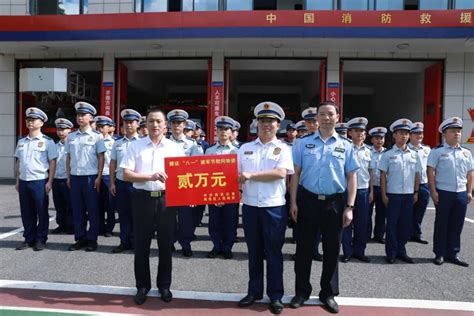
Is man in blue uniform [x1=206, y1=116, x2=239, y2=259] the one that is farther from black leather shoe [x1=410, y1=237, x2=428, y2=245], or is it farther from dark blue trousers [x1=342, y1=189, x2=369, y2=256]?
black leather shoe [x1=410, y1=237, x2=428, y2=245]

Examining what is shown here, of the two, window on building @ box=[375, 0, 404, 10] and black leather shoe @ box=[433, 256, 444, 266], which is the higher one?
window on building @ box=[375, 0, 404, 10]

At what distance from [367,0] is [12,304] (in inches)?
483

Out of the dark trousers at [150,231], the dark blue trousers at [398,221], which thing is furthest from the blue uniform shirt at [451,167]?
the dark trousers at [150,231]

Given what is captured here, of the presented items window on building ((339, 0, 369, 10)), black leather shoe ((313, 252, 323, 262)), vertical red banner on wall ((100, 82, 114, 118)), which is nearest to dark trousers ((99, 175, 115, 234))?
black leather shoe ((313, 252, 323, 262))

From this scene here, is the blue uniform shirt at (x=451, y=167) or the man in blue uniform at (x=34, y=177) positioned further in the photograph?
the man in blue uniform at (x=34, y=177)

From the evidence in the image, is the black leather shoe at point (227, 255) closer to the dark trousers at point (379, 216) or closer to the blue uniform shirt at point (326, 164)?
the blue uniform shirt at point (326, 164)

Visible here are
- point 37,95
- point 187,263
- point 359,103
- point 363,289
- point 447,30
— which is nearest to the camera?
point 363,289

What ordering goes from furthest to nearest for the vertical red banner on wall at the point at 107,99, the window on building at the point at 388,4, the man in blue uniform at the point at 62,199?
the vertical red banner on wall at the point at 107,99
the window on building at the point at 388,4
the man in blue uniform at the point at 62,199

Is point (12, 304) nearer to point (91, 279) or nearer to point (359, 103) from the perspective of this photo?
point (91, 279)

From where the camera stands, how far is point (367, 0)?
11.9 meters

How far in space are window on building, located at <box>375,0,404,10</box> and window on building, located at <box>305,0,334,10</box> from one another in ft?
4.72

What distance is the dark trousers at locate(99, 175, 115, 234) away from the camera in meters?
6.18

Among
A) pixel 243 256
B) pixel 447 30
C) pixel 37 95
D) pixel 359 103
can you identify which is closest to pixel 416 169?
pixel 243 256

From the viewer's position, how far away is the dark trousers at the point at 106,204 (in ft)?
A: 20.3
